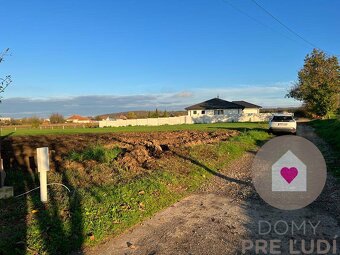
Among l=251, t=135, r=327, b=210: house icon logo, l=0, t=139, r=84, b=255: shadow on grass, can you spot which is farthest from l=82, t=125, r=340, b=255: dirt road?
l=0, t=139, r=84, b=255: shadow on grass

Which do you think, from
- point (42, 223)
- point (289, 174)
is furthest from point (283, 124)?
point (42, 223)

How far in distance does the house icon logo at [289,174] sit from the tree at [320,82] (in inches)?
1831

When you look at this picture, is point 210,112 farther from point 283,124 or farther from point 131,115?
point 283,124

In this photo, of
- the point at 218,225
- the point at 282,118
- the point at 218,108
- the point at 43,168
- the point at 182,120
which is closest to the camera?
the point at 218,225

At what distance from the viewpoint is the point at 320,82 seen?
57.8m

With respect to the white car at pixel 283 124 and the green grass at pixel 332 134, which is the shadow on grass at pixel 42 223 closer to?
the green grass at pixel 332 134

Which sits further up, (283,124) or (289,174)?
(283,124)

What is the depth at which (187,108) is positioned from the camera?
306ft

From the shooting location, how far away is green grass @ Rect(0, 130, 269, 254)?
536cm

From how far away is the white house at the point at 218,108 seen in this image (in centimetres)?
8825

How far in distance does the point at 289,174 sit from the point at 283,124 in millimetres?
15885

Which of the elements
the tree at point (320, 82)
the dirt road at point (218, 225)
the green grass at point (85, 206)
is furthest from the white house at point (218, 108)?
the dirt road at point (218, 225)

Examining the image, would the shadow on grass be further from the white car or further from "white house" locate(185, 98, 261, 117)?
"white house" locate(185, 98, 261, 117)

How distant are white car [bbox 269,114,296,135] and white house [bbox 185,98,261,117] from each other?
5862cm
